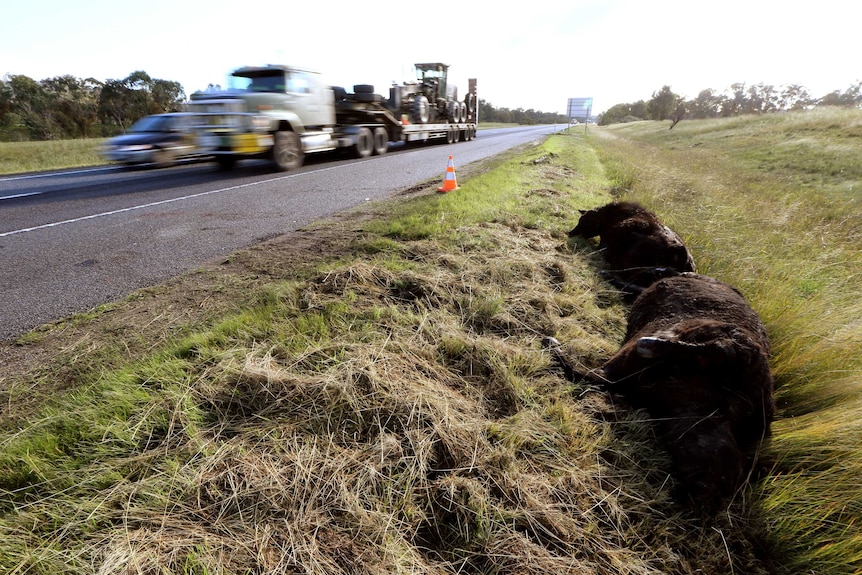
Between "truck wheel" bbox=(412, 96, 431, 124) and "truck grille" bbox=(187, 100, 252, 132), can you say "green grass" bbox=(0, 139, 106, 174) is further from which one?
"truck wheel" bbox=(412, 96, 431, 124)

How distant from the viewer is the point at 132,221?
18.2 ft

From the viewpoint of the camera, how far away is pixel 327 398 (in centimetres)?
193

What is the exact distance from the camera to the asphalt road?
342 centimetres

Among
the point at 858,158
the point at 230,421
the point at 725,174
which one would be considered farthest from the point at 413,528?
the point at 858,158

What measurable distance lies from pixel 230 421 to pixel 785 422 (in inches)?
110

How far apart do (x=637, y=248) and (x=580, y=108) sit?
53.7m

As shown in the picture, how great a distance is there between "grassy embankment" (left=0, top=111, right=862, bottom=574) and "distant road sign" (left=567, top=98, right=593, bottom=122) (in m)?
52.5

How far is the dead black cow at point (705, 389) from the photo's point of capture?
5.83 feet

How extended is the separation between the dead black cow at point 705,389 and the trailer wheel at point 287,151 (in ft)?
33.3

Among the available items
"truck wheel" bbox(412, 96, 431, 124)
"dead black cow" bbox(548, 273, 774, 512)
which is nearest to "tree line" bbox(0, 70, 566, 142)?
"truck wheel" bbox(412, 96, 431, 124)

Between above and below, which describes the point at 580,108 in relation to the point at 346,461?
above

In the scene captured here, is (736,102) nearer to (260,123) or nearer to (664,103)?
(664,103)

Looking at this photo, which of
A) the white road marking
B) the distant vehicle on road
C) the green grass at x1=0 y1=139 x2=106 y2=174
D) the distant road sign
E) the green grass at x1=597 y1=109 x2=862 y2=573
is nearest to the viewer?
the green grass at x1=597 y1=109 x2=862 y2=573

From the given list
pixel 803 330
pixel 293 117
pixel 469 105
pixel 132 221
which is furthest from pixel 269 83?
pixel 469 105
